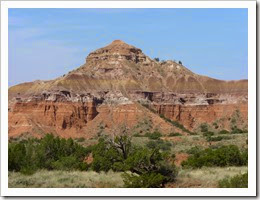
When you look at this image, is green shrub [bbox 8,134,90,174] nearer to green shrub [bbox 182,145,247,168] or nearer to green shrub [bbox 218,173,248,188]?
green shrub [bbox 182,145,247,168]

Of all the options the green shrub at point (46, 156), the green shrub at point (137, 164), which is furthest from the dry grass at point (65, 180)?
the green shrub at point (46, 156)

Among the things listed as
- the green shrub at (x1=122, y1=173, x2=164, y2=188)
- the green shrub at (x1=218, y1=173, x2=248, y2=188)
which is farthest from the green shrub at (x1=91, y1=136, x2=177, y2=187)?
the green shrub at (x1=218, y1=173, x2=248, y2=188)

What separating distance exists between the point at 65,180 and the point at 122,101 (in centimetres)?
5580

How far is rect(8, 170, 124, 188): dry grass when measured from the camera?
15102 millimetres

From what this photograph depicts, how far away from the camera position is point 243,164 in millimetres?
22047

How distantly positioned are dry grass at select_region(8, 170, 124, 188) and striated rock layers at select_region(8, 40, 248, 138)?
46.9 m

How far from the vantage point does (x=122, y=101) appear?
72125 mm

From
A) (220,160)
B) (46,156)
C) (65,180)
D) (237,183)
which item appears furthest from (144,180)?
(46,156)

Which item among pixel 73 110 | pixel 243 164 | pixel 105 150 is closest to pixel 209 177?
pixel 105 150

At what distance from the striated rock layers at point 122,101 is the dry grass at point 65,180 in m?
46.9

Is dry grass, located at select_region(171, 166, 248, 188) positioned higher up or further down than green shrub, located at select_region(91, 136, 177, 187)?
further down

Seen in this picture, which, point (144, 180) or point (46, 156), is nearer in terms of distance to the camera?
point (144, 180)

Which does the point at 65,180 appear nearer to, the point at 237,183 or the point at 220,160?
the point at 237,183

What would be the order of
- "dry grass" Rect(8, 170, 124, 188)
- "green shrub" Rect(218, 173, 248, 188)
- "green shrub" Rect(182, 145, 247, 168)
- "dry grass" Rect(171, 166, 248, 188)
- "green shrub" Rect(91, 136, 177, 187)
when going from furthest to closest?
"green shrub" Rect(182, 145, 247, 168)
"dry grass" Rect(8, 170, 124, 188)
"dry grass" Rect(171, 166, 248, 188)
"green shrub" Rect(91, 136, 177, 187)
"green shrub" Rect(218, 173, 248, 188)
